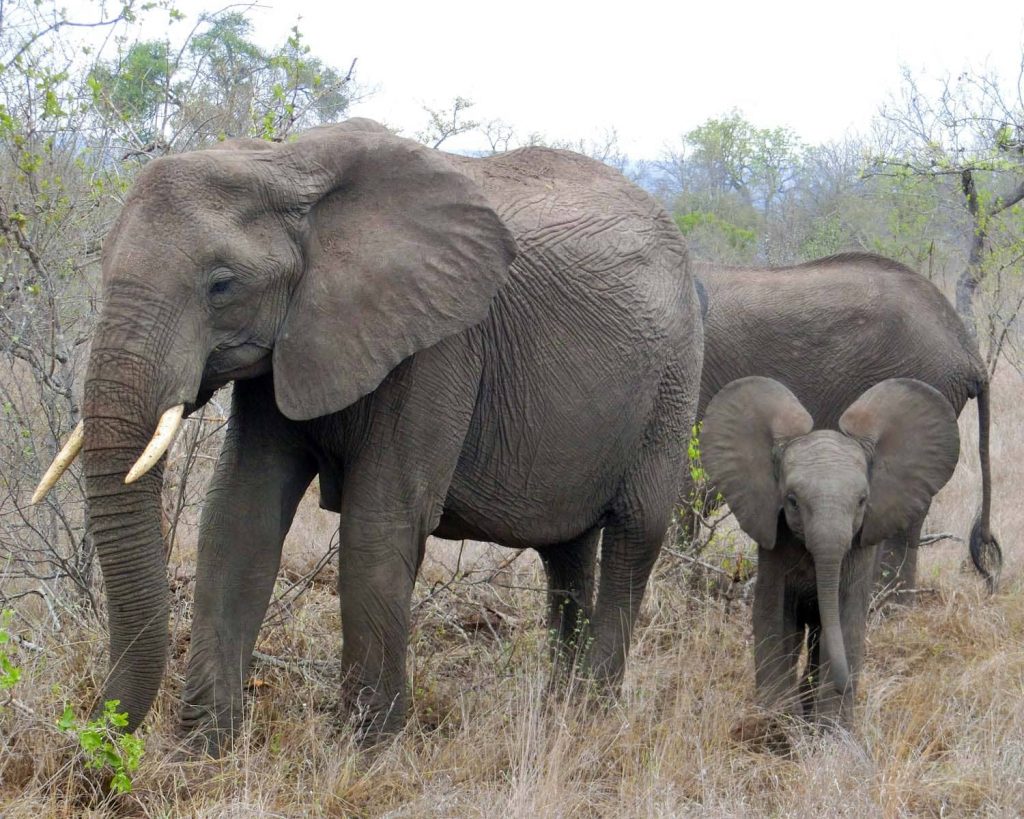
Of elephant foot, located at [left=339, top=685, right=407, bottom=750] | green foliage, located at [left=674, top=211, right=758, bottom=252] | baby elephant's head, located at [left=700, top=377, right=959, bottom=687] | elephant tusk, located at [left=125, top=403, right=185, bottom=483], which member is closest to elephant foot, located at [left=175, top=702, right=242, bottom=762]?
elephant foot, located at [left=339, top=685, right=407, bottom=750]

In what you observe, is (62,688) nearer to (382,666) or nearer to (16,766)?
(16,766)

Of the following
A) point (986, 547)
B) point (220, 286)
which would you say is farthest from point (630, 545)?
point (986, 547)

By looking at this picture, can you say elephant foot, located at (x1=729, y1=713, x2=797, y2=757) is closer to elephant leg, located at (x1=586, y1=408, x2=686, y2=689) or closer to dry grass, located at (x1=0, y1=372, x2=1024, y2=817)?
dry grass, located at (x1=0, y1=372, x2=1024, y2=817)

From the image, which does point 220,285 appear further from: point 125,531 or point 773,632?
point 773,632

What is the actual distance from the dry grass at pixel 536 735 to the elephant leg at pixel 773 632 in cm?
15

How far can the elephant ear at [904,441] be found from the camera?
472 cm

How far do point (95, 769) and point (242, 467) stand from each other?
93cm

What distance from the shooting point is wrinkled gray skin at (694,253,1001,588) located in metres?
7.41

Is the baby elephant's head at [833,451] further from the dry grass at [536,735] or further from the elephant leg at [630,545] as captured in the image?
the dry grass at [536,735]

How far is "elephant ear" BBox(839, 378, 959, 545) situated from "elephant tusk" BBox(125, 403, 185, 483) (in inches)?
93.6

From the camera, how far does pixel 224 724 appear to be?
4.18 meters

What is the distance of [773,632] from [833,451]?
0.67m

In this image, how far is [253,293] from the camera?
11.9 feet

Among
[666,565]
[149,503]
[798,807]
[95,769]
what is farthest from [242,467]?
[666,565]
